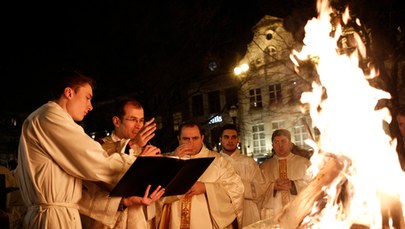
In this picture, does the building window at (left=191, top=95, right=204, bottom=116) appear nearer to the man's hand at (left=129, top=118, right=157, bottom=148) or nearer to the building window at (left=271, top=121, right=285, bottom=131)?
the building window at (left=271, top=121, right=285, bottom=131)

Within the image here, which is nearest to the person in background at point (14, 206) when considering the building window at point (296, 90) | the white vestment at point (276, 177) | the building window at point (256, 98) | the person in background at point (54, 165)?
the person in background at point (54, 165)

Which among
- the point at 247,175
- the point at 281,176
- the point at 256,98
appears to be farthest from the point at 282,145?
the point at 256,98

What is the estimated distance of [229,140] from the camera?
25.0ft

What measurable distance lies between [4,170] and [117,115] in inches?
162

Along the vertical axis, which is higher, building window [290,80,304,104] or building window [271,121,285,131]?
building window [290,80,304,104]

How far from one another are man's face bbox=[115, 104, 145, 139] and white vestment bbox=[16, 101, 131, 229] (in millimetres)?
1239

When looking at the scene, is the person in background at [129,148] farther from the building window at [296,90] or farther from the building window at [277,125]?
the building window at [277,125]

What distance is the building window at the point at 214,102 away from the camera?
31862 mm

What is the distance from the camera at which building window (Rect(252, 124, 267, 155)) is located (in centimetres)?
2955

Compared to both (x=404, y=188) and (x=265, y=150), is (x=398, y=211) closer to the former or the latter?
(x=404, y=188)

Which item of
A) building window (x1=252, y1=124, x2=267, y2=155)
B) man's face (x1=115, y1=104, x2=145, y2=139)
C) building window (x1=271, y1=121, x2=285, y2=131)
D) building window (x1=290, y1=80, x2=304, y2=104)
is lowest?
man's face (x1=115, y1=104, x2=145, y2=139)

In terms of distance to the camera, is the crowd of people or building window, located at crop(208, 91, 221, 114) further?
building window, located at crop(208, 91, 221, 114)

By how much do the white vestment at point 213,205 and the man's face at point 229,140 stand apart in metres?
1.91

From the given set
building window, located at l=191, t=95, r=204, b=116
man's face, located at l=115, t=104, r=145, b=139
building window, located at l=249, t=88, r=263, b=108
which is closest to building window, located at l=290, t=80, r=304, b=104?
building window, located at l=249, t=88, r=263, b=108
